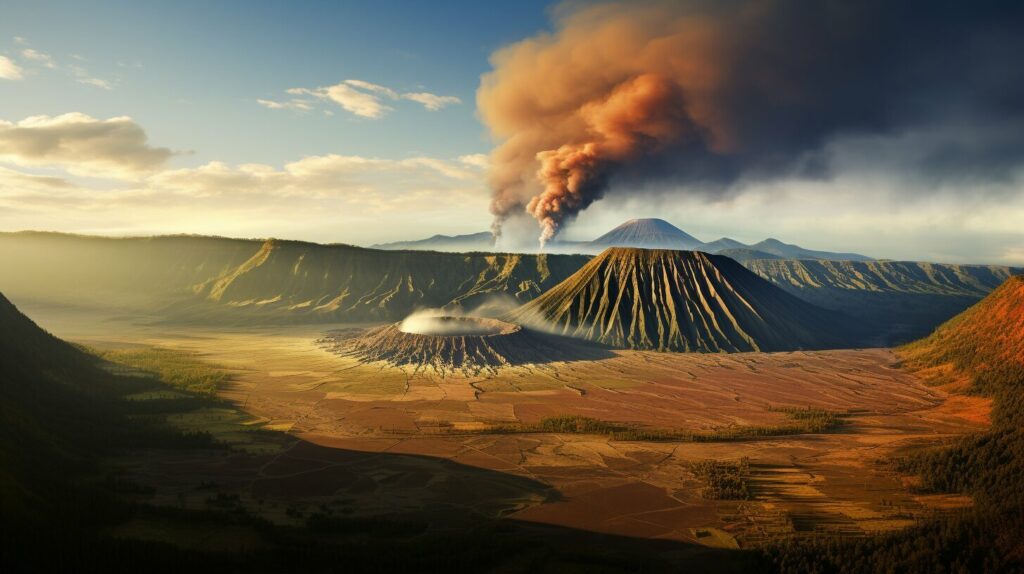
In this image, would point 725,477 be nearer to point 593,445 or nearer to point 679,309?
point 593,445

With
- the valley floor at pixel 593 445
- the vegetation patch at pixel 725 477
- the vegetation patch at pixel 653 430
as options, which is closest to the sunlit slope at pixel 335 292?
the valley floor at pixel 593 445

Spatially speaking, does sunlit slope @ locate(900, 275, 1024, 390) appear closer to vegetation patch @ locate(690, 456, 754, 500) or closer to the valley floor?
the valley floor

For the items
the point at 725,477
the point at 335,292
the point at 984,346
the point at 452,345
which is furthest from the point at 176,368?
the point at 984,346

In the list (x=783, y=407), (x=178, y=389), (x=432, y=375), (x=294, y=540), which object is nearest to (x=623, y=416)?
(x=783, y=407)

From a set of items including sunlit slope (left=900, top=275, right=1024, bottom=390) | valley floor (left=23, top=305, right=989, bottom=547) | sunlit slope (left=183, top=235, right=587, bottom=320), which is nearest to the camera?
valley floor (left=23, top=305, right=989, bottom=547)

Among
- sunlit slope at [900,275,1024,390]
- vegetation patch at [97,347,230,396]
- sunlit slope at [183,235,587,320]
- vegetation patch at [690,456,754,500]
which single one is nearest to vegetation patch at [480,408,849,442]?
vegetation patch at [690,456,754,500]

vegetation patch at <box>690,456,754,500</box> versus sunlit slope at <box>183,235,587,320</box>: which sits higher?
sunlit slope at <box>183,235,587,320</box>

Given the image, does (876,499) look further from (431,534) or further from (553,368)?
(553,368)

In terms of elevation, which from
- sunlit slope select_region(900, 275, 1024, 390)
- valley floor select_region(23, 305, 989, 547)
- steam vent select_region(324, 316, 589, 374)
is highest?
sunlit slope select_region(900, 275, 1024, 390)
